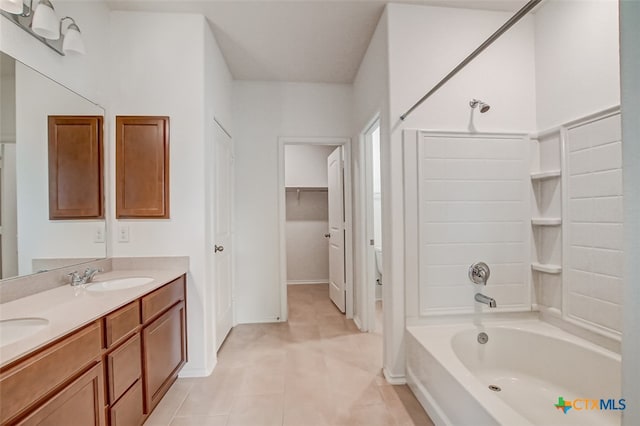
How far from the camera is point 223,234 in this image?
267cm

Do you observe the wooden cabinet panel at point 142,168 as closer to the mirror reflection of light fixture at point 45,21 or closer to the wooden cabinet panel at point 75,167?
the wooden cabinet panel at point 75,167

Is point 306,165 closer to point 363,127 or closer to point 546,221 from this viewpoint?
point 363,127

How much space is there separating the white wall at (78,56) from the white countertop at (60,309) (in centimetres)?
125

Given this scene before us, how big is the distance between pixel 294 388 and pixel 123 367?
3.55ft

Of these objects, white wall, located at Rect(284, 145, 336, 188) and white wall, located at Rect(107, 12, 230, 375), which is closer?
white wall, located at Rect(107, 12, 230, 375)

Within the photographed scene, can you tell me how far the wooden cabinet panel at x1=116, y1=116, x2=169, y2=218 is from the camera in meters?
2.04

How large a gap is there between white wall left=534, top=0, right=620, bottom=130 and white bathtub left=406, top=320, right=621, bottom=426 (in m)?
1.45

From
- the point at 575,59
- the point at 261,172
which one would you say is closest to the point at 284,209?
the point at 261,172

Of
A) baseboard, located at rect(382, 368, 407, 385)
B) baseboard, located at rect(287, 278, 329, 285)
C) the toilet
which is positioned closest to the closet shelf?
the toilet

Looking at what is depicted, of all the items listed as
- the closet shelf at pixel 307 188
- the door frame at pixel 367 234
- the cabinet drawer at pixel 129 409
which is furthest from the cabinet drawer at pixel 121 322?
the closet shelf at pixel 307 188

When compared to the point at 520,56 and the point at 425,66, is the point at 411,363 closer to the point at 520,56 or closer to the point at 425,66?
the point at 425,66

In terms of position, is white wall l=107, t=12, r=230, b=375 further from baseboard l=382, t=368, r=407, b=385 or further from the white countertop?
baseboard l=382, t=368, r=407, b=385

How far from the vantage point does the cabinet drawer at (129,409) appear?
4.20 ft

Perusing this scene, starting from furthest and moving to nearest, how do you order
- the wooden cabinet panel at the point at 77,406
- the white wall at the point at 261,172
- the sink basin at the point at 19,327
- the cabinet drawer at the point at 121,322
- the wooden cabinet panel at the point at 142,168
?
the white wall at the point at 261,172
the wooden cabinet panel at the point at 142,168
the cabinet drawer at the point at 121,322
the sink basin at the point at 19,327
the wooden cabinet panel at the point at 77,406
